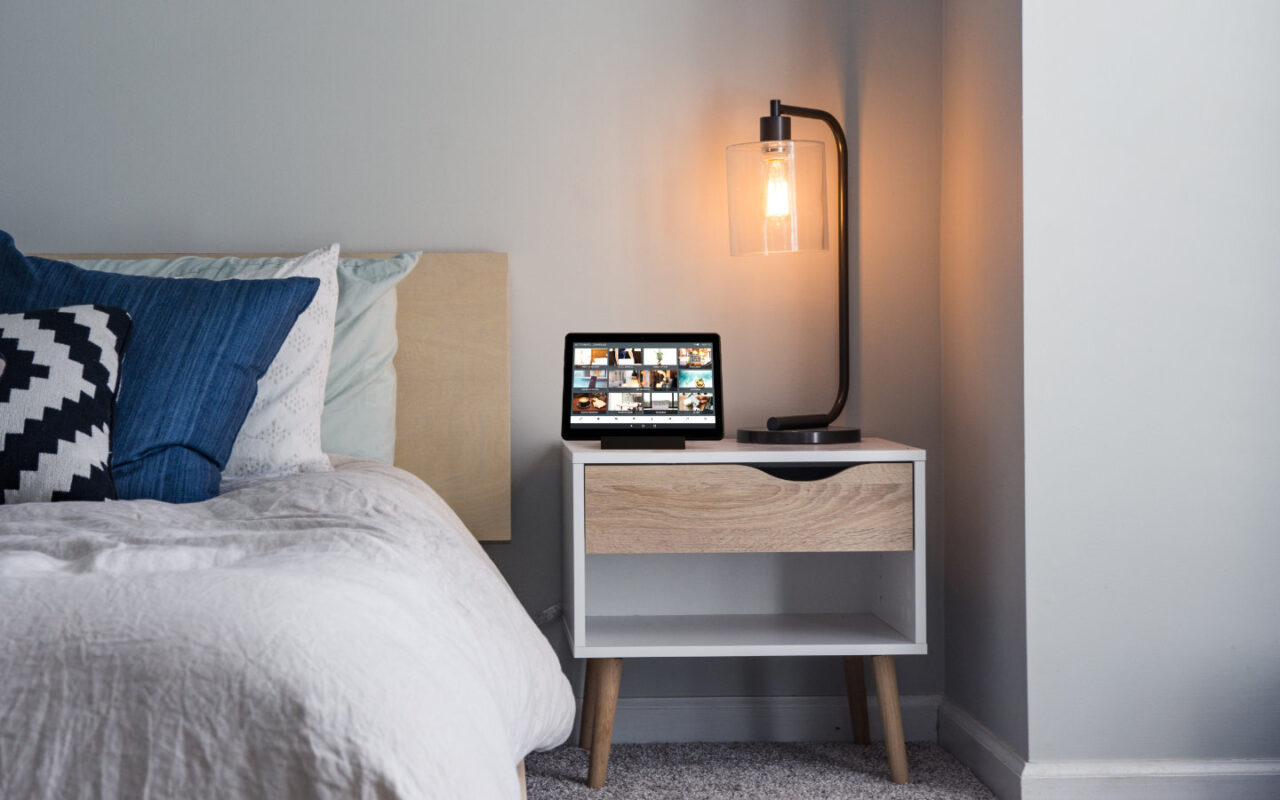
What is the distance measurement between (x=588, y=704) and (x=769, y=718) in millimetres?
452

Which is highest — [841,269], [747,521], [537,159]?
[537,159]

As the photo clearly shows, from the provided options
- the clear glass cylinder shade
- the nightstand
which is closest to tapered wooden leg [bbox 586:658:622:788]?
the nightstand

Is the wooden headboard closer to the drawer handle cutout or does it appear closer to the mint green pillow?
the mint green pillow

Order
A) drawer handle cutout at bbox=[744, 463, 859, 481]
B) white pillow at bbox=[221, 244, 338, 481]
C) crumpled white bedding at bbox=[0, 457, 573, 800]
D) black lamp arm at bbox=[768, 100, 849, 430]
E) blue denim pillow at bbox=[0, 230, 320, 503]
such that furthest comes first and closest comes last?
black lamp arm at bbox=[768, 100, 849, 430], drawer handle cutout at bbox=[744, 463, 859, 481], white pillow at bbox=[221, 244, 338, 481], blue denim pillow at bbox=[0, 230, 320, 503], crumpled white bedding at bbox=[0, 457, 573, 800]

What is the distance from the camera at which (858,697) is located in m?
2.06

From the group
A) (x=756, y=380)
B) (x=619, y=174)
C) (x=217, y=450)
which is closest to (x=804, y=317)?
(x=756, y=380)

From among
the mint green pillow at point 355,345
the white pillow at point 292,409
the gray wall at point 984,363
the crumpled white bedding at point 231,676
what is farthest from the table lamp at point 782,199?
the crumpled white bedding at point 231,676

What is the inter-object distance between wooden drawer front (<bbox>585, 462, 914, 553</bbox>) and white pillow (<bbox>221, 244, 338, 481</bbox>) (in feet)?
1.57

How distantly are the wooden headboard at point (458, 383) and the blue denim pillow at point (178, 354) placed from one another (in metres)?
0.47

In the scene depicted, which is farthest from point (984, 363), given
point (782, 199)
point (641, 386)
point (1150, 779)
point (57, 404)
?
point (57, 404)

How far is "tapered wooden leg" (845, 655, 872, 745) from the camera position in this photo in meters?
2.05

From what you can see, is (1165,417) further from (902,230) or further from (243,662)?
(243,662)

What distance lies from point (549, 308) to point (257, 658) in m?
1.52

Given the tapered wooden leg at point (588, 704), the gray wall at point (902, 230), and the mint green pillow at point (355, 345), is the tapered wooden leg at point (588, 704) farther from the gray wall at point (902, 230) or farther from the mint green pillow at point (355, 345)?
the gray wall at point (902, 230)
